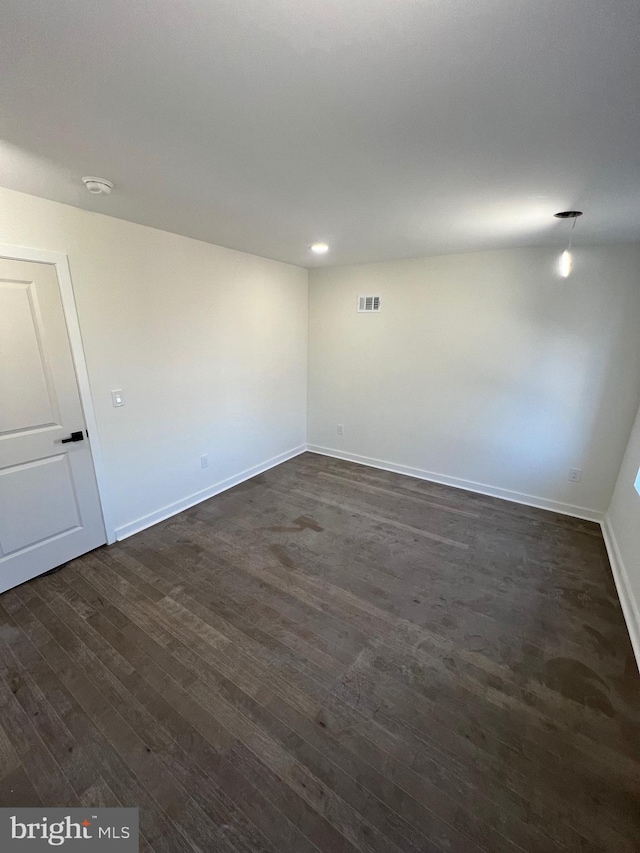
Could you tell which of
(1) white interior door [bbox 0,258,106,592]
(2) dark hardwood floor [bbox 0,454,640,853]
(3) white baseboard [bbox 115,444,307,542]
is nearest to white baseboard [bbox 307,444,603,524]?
(2) dark hardwood floor [bbox 0,454,640,853]

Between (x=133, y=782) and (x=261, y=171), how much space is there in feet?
→ 8.65

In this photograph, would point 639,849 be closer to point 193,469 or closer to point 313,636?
point 313,636

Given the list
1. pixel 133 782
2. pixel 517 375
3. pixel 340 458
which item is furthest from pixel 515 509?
pixel 133 782

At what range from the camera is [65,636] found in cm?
195

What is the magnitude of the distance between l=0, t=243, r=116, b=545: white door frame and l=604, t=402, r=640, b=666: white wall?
140 inches

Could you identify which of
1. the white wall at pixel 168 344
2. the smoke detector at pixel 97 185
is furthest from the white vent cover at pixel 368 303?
the smoke detector at pixel 97 185

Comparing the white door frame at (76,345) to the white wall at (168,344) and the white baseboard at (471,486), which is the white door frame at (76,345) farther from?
the white baseboard at (471,486)

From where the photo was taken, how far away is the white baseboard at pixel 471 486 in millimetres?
3285

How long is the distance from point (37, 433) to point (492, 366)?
382 centimetres

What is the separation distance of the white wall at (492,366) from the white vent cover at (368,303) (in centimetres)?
8

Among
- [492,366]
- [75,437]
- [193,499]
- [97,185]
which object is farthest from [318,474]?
[97,185]

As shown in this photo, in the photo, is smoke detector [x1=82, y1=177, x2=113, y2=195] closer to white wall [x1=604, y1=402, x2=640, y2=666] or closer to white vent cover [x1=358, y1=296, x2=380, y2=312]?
white vent cover [x1=358, y1=296, x2=380, y2=312]

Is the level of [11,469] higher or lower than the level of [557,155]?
lower

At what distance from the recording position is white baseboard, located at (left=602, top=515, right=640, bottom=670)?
1.96 m
